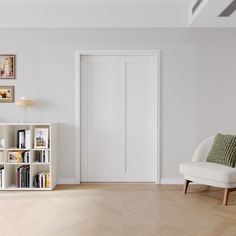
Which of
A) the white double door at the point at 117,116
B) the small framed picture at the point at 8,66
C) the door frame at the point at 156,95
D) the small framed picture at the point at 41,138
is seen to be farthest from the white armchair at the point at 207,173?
the small framed picture at the point at 8,66

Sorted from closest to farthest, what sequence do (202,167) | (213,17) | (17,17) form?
(202,167) → (213,17) → (17,17)

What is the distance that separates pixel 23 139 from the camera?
4176mm

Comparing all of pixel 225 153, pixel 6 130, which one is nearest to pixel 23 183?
pixel 6 130

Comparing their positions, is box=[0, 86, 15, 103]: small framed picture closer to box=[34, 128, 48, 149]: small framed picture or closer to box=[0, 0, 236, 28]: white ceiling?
box=[34, 128, 48, 149]: small framed picture

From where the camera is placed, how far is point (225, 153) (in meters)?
3.79

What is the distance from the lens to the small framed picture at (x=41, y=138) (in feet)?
13.7

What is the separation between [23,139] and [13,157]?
0.29 metres

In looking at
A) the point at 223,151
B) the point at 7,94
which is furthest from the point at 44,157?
the point at 223,151

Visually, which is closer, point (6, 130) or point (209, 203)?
point (209, 203)

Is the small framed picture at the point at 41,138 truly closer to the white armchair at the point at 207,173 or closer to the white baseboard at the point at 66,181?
the white baseboard at the point at 66,181

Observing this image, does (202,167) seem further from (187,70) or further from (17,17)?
(17,17)

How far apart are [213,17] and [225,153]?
1.83 meters

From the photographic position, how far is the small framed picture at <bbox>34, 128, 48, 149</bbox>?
4.17 meters

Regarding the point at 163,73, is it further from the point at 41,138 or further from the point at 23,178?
the point at 23,178
